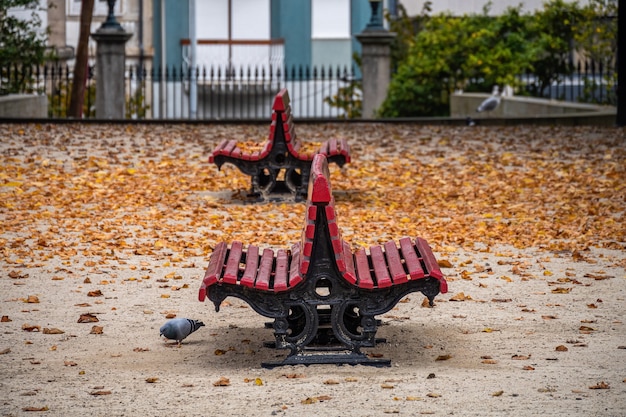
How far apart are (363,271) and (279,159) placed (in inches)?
253

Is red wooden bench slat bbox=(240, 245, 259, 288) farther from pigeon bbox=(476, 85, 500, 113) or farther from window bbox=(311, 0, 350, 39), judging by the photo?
window bbox=(311, 0, 350, 39)

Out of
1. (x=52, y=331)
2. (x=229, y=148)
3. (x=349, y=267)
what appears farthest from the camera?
(x=229, y=148)

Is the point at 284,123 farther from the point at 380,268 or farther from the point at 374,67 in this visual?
the point at 374,67

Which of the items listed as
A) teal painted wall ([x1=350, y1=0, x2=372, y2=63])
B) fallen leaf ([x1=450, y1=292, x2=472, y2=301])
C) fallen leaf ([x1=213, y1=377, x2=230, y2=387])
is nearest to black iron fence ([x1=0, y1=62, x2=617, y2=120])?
teal painted wall ([x1=350, y1=0, x2=372, y2=63])

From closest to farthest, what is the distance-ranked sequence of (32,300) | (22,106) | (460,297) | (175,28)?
(32,300) < (460,297) < (22,106) < (175,28)

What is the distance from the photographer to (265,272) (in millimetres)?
6824

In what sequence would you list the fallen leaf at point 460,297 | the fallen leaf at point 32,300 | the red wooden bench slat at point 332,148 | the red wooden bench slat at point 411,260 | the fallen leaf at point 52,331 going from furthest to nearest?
the red wooden bench slat at point 332,148 → the fallen leaf at point 460,297 → the fallen leaf at point 32,300 → the fallen leaf at point 52,331 → the red wooden bench slat at point 411,260

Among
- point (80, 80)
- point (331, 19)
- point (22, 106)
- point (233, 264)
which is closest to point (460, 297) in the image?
point (233, 264)

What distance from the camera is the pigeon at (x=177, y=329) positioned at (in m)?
6.92

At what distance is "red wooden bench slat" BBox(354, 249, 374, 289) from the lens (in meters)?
6.57

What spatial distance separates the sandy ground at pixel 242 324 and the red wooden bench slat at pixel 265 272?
447 mm

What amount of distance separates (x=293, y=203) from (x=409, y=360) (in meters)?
6.50

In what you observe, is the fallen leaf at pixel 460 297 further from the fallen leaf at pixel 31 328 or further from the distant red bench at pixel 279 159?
the distant red bench at pixel 279 159

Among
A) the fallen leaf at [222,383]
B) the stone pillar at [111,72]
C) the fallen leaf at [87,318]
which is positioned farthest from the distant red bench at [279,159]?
the stone pillar at [111,72]
